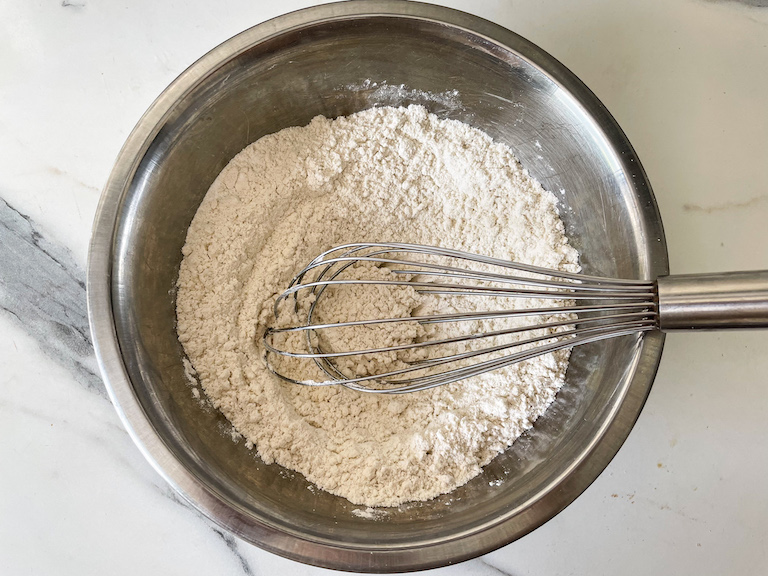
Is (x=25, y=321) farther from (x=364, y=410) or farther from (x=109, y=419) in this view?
(x=364, y=410)

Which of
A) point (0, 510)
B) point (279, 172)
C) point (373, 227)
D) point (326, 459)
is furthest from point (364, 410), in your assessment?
point (0, 510)

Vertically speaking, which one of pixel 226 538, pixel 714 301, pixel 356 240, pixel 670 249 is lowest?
pixel 226 538

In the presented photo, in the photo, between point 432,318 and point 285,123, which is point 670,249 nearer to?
point 432,318

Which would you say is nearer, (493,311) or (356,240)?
(493,311)

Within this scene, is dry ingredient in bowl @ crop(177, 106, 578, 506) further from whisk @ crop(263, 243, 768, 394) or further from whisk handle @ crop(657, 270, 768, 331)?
whisk handle @ crop(657, 270, 768, 331)

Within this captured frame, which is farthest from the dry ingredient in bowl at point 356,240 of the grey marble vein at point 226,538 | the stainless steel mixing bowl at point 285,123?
the grey marble vein at point 226,538

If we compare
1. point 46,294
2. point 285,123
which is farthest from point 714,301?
point 46,294
